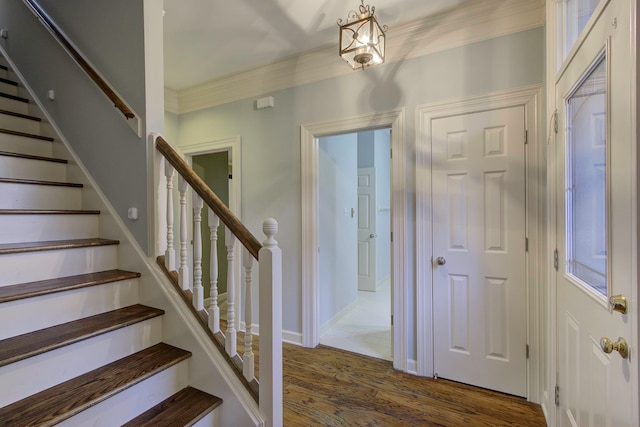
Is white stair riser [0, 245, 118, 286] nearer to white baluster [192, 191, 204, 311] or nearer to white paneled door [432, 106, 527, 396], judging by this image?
white baluster [192, 191, 204, 311]

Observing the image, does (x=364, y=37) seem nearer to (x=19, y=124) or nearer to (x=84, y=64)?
(x=84, y=64)

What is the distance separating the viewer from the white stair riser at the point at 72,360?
3.49ft

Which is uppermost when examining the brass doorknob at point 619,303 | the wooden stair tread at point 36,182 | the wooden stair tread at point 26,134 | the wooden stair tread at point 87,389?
the wooden stair tread at point 26,134

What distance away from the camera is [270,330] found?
134 centimetres

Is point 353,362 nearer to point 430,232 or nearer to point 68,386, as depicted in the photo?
point 430,232

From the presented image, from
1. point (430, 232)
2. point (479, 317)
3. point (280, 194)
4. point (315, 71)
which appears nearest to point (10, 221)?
point (280, 194)

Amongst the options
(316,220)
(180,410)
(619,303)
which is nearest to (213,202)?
(180,410)

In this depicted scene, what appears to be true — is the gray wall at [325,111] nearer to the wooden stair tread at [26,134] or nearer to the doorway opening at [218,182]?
the doorway opening at [218,182]

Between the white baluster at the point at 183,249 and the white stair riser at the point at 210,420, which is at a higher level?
the white baluster at the point at 183,249

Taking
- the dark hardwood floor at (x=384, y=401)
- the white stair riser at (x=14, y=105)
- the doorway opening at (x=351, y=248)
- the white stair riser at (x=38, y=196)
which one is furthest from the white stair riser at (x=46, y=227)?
the doorway opening at (x=351, y=248)

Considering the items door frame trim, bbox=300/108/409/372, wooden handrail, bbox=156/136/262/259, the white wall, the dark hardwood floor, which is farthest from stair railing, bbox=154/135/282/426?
the white wall

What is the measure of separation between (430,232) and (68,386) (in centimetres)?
225

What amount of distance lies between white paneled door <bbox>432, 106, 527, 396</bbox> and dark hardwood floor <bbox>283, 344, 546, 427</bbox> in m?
0.15

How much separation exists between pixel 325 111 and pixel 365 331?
2335mm
